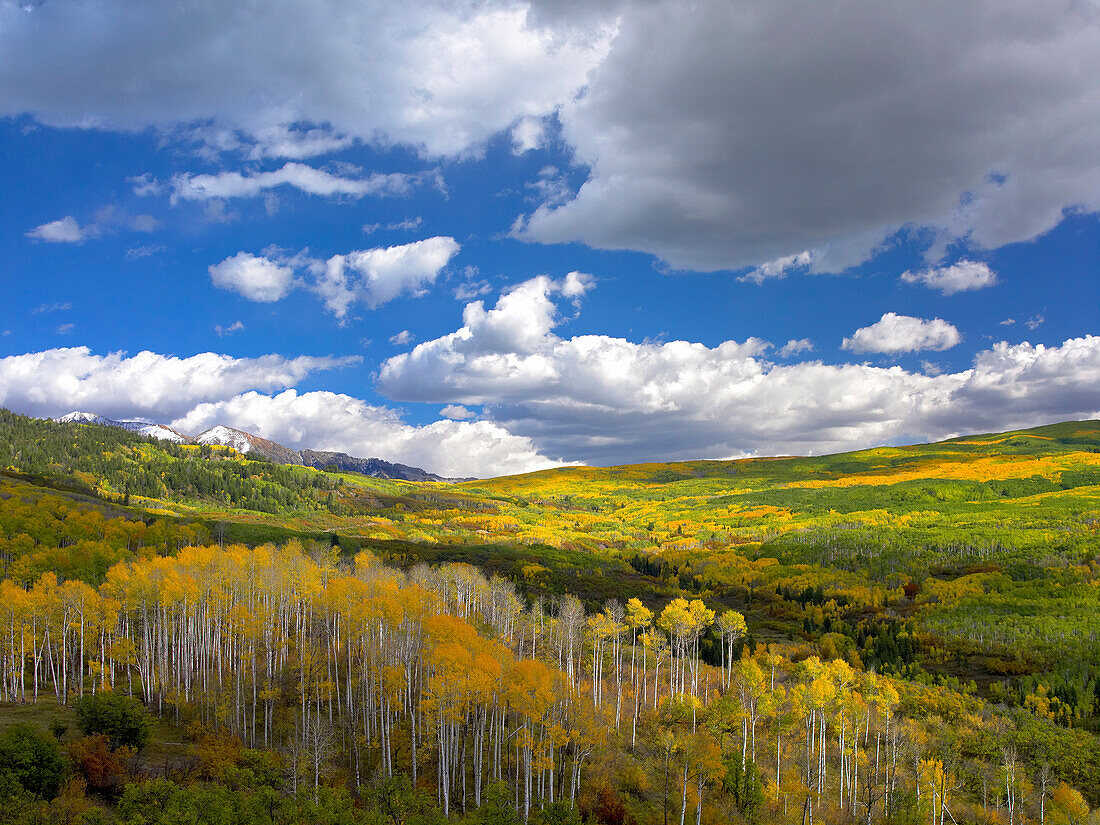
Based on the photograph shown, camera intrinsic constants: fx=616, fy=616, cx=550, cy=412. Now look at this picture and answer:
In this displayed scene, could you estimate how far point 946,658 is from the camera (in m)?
125

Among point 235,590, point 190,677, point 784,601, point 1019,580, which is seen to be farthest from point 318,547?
point 1019,580

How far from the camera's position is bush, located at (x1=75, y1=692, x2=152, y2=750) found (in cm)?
5678

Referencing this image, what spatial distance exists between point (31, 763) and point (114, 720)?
33.6 ft

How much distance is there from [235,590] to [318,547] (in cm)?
5218

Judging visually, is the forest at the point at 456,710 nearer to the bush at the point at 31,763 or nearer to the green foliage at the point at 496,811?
the bush at the point at 31,763

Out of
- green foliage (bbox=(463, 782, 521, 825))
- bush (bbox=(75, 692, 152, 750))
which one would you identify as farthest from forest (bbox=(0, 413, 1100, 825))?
green foliage (bbox=(463, 782, 521, 825))

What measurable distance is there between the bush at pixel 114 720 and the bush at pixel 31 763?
7.13 m

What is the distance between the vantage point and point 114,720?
56875mm

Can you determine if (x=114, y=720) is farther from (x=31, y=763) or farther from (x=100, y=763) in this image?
(x=31, y=763)

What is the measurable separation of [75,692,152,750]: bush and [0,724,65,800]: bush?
713 cm

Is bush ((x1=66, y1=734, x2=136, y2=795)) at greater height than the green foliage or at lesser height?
greater

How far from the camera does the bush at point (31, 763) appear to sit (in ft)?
150

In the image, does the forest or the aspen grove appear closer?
the forest

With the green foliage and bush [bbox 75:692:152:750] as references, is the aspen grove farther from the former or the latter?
bush [bbox 75:692:152:750]
